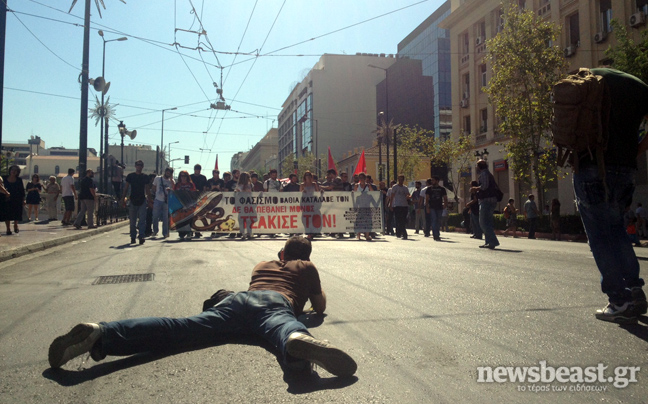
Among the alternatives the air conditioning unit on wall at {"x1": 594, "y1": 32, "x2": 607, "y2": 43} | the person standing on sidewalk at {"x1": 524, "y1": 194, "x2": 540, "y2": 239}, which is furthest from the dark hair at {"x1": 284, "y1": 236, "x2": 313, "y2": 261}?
the air conditioning unit on wall at {"x1": 594, "y1": 32, "x2": 607, "y2": 43}

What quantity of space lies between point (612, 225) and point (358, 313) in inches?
76.3

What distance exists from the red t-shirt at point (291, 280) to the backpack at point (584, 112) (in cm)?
206

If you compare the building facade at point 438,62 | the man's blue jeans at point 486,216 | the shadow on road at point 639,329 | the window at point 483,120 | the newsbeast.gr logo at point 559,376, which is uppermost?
the building facade at point 438,62

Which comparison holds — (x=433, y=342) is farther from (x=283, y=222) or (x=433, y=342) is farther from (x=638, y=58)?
(x=638, y=58)

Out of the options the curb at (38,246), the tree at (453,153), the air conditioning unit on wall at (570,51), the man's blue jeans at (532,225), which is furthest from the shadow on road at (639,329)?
the tree at (453,153)

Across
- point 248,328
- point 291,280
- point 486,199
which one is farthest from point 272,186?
point 248,328

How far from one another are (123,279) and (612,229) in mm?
5165

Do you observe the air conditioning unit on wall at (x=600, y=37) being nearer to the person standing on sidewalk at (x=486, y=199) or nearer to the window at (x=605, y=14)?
the window at (x=605, y=14)

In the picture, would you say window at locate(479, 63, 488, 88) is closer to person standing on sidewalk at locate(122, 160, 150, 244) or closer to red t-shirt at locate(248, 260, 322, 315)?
person standing on sidewalk at locate(122, 160, 150, 244)

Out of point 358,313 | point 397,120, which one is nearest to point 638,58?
point 358,313

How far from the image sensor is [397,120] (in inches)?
2955

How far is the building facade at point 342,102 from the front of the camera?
86438 millimetres

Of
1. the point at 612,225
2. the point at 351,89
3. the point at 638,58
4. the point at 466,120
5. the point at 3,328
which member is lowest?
the point at 3,328

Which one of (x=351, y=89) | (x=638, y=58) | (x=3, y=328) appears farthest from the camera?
(x=351, y=89)
